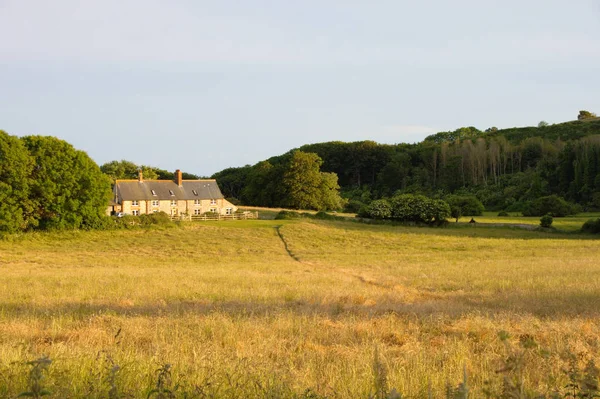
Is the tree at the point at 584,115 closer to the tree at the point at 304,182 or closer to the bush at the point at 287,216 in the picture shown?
the tree at the point at 304,182

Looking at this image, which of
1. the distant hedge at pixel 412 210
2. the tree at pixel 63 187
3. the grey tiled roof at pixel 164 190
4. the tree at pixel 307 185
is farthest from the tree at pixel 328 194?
the tree at pixel 63 187

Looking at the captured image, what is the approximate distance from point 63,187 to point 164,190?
91.4 feet

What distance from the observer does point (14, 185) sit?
48875 millimetres

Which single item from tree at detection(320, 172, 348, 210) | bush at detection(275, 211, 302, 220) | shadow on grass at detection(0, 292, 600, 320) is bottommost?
shadow on grass at detection(0, 292, 600, 320)

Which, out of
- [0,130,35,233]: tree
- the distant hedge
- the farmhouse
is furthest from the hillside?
[0,130,35,233]: tree

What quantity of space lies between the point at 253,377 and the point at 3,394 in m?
2.38

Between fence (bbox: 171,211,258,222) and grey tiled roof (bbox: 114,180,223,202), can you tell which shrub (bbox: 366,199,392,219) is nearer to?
fence (bbox: 171,211,258,222)

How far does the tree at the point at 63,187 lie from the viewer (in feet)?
165

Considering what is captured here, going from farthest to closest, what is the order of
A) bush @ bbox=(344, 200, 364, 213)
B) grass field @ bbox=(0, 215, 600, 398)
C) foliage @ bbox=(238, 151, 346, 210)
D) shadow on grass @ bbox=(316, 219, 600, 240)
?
bush @ bbox=(344, 200, 364, 213)
foliage @ bbox=(238, 151, 346, 210)
shadow on grass @ bbox=(316, 219, 600, 240)
grass field @ bbox=(0, 215, 600, 398)

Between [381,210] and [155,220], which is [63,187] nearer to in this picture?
[155,220]

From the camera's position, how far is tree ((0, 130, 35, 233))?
4731cm

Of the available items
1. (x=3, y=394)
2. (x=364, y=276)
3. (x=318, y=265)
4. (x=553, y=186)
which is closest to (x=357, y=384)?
(x=3, y=394)

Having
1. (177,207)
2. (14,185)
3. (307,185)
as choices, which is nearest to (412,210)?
(307,185)

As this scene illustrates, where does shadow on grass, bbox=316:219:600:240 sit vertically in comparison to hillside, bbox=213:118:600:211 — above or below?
below
